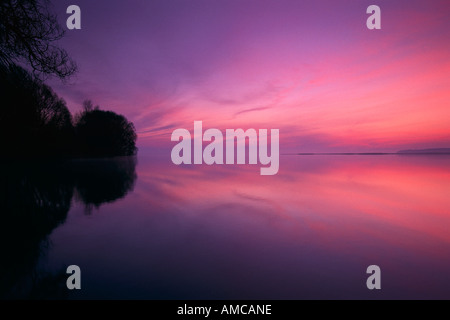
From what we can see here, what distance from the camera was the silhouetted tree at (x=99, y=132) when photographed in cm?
4903

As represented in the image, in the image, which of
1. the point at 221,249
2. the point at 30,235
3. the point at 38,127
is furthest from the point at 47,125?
A: the point at 221,249

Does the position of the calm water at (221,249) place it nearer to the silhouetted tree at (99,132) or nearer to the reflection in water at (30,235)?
the reflection in water at (30,235)

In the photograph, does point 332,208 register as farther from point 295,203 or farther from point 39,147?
point 39,147

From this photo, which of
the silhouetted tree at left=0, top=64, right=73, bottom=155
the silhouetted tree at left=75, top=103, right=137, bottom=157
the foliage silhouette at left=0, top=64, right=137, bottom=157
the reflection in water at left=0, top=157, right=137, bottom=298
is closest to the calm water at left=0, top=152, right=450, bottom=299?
the reflection in water at left=0, top=157, right=137, bottom=298

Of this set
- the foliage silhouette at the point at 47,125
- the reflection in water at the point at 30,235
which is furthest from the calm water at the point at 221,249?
the foliage silhouette at the point at 47,125

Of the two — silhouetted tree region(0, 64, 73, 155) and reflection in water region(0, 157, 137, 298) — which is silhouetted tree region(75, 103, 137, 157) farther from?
reflection in water region(0, 157, 137, 298)

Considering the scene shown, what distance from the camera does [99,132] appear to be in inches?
1965

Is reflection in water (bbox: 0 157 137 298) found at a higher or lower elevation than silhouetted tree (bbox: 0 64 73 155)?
lower

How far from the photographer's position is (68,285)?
3.18 metres

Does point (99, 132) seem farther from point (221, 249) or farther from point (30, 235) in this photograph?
point (221, 249)

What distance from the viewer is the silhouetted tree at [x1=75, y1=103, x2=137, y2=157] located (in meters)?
49.0

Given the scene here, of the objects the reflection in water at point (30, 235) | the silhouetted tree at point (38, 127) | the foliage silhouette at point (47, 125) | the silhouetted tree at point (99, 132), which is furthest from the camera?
the silhouetted tree at point (99, 132)
